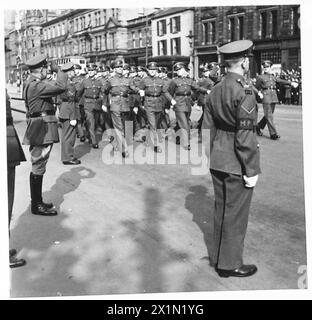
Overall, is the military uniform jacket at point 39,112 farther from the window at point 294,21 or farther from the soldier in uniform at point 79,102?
the window at point 294,21

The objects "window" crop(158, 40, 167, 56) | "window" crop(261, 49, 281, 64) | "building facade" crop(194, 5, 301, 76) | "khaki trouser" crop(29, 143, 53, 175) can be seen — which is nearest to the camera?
"khaki trouser" crop(29, 143, 53, 175)

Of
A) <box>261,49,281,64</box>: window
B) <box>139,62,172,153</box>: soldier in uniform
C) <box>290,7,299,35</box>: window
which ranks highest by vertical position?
<box>290,7,299,35</box>: window

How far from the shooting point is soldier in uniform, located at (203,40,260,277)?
3465 mm

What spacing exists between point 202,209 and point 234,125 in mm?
2124

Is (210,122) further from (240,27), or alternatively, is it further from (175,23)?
(175,23)

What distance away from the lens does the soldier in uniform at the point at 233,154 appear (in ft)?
11.4

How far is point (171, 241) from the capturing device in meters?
4.52

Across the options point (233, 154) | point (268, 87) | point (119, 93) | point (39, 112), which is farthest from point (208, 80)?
point (233, 154)

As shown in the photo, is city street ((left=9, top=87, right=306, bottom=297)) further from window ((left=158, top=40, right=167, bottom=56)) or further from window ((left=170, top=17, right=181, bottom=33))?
window ((left=158, top=40, right=167, bottom=56))

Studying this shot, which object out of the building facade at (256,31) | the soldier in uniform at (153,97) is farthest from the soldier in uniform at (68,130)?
the building facade at (256,31)

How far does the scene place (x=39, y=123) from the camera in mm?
5371

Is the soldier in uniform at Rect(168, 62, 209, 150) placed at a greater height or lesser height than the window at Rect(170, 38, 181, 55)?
lesser

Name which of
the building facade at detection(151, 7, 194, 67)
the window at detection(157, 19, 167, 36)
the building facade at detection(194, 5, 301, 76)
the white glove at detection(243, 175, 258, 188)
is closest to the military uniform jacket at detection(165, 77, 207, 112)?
the white glove at detection(243, 175, 258, 188)
